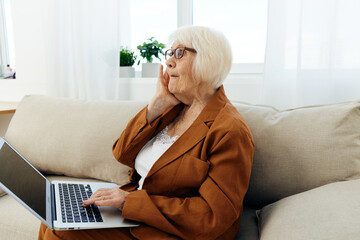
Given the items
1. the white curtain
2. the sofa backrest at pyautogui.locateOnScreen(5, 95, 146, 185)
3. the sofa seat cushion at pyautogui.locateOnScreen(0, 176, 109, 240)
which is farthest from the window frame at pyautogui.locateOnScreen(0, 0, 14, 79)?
the sofa seat cushion at pyautogui.locateOnScreen(0, 176, 109, 240)

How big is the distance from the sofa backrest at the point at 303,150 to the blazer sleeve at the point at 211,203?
259 mm

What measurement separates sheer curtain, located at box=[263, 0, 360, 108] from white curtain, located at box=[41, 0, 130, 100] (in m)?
1.07

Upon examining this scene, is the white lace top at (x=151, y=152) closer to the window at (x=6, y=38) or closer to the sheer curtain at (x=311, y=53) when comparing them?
the sheer curtain at (x=311, y=53)

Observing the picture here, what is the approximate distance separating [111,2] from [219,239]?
1.70 metres

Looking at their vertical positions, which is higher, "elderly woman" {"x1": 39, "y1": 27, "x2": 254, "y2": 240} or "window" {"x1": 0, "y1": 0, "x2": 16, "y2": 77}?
"window" {"x1": 0, "y1": 0, "x2": 16, "y2": 77}

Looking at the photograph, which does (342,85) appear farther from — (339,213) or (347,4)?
(339,213)

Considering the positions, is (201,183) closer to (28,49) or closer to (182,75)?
(182,75)

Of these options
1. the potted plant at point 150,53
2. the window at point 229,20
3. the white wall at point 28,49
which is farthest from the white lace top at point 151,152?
the white wall at point 28,49

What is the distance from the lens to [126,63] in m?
2.21

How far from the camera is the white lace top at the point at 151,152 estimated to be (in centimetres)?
118

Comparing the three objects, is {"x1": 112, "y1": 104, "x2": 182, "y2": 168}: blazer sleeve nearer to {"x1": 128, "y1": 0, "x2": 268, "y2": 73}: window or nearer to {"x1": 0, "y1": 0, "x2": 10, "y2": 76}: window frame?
{"x1": 128, "y1": 0, "x2": 268, "y2": 73}: window

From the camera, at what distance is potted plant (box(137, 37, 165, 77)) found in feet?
7.10

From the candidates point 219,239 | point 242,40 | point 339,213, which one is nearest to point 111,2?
point 242,40

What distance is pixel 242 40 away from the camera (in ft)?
6.31
